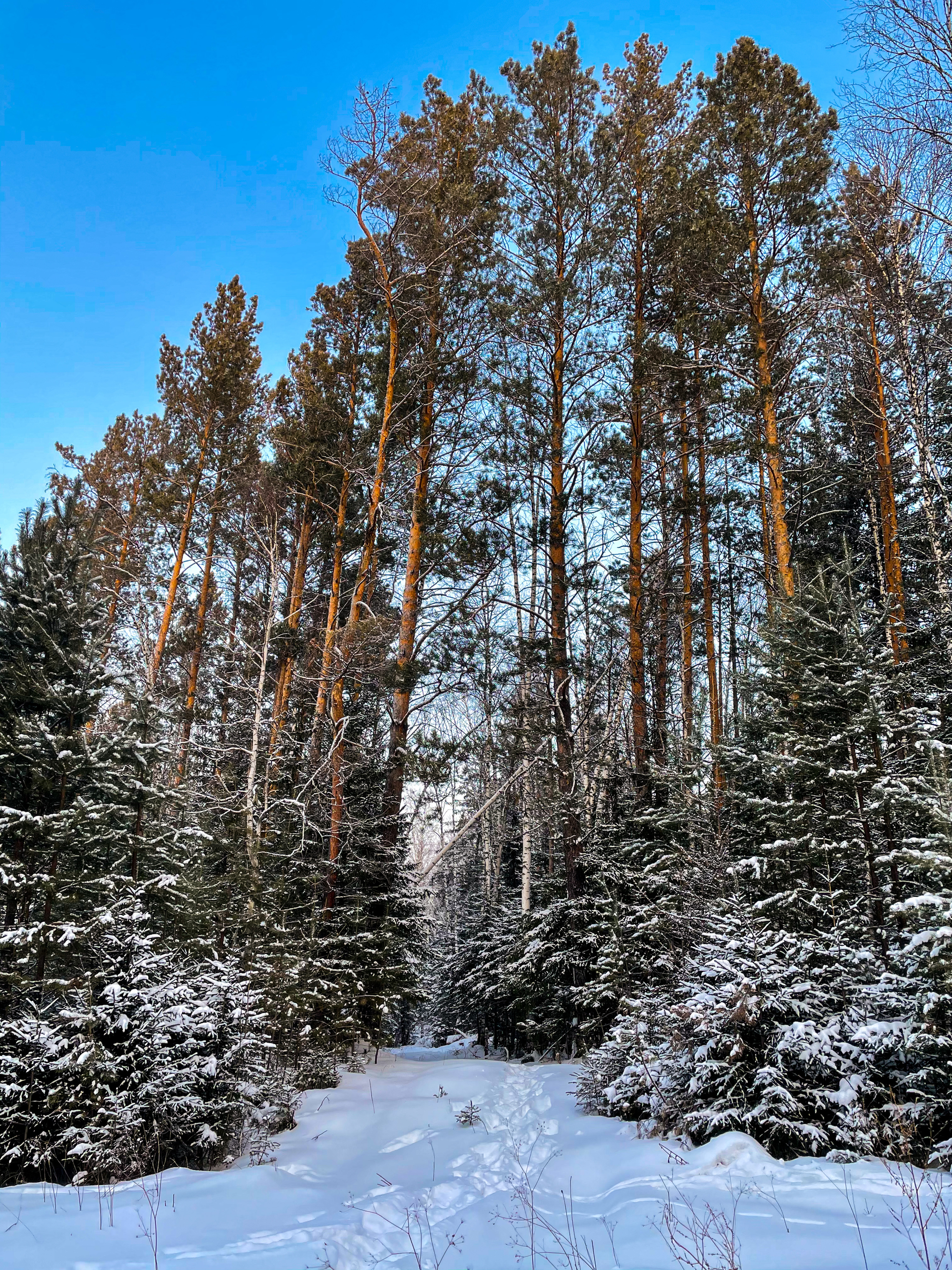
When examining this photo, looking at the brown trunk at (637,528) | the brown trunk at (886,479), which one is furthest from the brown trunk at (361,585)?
the brown trunk at (886,479)

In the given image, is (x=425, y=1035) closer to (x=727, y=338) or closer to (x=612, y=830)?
(x=612, y=830)

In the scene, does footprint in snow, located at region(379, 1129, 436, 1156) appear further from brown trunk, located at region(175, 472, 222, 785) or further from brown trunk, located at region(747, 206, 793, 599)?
brown trunk, located at region(175, 472, 222, 785)

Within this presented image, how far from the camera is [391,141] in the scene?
11.7 meters

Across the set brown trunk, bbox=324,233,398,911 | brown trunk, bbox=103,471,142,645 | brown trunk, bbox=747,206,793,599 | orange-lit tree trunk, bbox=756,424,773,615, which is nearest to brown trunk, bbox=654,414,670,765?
brown trunk, bbox=747,206,793,599

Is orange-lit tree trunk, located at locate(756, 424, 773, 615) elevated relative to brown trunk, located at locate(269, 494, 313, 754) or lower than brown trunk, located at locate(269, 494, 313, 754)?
elevated

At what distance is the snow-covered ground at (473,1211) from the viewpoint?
3473 millimetres

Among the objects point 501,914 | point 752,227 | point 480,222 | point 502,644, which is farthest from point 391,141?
point 501,914

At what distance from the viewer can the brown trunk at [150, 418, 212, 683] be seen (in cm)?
1446

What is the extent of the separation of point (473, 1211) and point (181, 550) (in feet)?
45.7

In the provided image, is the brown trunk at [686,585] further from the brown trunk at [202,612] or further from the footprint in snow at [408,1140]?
the brown trunk at [202,612]

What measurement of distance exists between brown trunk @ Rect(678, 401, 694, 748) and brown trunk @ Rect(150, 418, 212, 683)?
10.2 meters

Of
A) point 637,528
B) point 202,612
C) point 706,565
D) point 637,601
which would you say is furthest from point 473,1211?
point 202,612

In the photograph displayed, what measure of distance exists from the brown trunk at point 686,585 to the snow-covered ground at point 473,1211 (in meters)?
7.80

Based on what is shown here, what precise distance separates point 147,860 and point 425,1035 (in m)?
25.4
